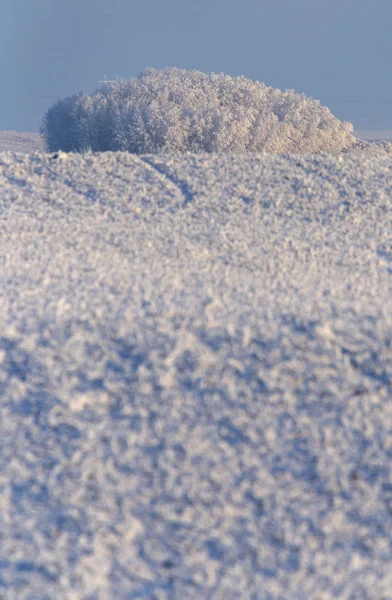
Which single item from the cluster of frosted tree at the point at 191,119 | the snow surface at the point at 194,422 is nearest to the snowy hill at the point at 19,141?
the cluster of frosted tree at the point at 191,119

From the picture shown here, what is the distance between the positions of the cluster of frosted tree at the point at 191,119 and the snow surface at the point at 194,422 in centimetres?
648

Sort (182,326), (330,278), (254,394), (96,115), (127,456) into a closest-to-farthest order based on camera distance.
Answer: (127,456) < (254,394) < (182,326) < (330,278) < (96,115)

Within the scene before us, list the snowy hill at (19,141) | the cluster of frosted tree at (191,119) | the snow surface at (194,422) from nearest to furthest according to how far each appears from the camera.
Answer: the snow surface at (194,422)
the cluster of frosted tree at (191,119)
the snowy hill at (19,141)

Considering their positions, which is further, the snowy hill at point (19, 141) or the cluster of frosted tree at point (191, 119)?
the snowy hill at point (19, 141)

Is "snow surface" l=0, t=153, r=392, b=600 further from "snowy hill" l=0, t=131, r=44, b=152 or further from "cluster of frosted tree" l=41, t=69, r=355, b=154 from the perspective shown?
"snowy hill" l=0, t=131, r=44, b=152

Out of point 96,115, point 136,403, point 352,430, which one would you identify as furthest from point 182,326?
point 96,115

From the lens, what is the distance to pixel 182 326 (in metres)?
2.07

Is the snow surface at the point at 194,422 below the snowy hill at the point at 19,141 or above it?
below

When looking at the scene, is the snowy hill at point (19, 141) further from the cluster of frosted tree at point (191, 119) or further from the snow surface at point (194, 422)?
the snow surface at point (194, 422)

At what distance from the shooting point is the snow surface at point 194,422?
160 centimetres

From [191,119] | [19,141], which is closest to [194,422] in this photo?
[191,119]

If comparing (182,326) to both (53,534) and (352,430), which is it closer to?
(352,430)

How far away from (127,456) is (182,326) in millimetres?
475

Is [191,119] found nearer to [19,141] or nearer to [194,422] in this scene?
[194,422]
